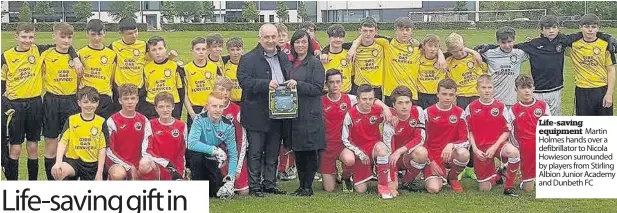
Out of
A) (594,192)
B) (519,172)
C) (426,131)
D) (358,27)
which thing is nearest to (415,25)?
(358,27)

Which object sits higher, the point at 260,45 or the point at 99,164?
the point at 260,45

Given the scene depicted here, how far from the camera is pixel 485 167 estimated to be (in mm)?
6176

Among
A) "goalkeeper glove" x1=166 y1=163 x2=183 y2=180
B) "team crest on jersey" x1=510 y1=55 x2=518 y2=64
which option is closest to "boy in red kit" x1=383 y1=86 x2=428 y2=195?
"team crest on jersey" x1=510 y1=55 x2=518 y2=64

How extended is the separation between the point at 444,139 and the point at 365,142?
58 cm

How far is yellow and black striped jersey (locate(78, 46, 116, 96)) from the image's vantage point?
20.1ft

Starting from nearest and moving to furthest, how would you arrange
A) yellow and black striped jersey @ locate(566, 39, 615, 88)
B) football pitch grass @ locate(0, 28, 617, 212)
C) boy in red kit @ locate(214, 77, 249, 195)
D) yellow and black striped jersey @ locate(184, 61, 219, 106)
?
football pitch grass @ locate(0, 28, 617, 212), boy in red kit @ locate(214, 77, 249, 195), yellow and black striped jersey @ locate(184, 61, 219, 106), yellow and black striped jersey @ locate(566, 39, 615, 88)

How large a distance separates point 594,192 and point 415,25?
6.40 ft

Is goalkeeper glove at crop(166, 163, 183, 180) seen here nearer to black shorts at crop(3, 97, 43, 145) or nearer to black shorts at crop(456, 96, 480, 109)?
black shorts at crop(3, 97, 43, 145)

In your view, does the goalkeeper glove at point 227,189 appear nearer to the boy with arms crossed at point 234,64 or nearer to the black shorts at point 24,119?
the boy with arms crossed at point 234,64

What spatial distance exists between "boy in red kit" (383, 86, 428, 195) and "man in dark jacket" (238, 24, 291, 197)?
80 centimetres

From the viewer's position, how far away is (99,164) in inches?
221

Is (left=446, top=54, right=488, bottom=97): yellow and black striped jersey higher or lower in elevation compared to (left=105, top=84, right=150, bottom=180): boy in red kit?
higher

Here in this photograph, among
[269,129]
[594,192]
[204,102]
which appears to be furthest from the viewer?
[204,102]

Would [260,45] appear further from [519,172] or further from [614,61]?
[614,61]
